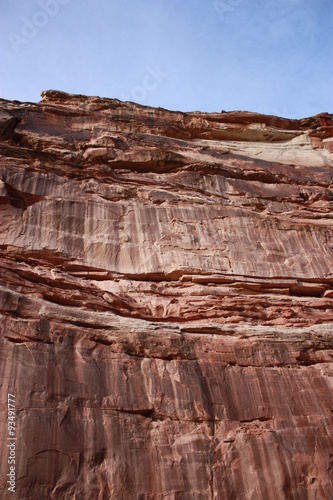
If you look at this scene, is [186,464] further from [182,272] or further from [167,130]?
[167,130]

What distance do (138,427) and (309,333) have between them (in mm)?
6180

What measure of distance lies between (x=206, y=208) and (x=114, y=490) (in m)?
11.8

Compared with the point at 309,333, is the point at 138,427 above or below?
below

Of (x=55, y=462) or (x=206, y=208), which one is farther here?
(x=206, y=208)

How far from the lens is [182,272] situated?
1578 centimetres

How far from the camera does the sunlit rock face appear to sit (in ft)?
31.6

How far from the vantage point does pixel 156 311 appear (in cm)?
1412

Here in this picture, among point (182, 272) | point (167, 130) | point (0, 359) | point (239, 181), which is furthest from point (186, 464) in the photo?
point (167, 130)

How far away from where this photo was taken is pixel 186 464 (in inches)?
390

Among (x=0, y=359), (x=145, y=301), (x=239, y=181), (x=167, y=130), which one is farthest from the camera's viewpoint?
(x=167, y=130)

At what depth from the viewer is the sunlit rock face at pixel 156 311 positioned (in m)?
9.64

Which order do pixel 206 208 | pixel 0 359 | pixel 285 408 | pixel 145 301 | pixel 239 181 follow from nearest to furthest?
pixel 0 359
pixel 285 408
pixel 145 301
pixel 206 208
pixel 239 181

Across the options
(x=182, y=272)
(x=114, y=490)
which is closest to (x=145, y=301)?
(x=182, y=272)

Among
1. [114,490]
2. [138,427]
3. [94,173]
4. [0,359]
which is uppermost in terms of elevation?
[94,173]
